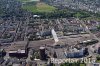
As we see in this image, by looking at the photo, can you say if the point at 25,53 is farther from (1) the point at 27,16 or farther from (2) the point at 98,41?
(1) the point at 27,16

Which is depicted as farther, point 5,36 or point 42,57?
point 5,36

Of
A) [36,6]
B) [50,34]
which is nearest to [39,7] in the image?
[36,6]

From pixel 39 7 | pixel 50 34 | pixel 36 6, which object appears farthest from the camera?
pixel 36 6

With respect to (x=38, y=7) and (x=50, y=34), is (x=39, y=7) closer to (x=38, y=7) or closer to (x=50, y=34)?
(x=38, y=7)

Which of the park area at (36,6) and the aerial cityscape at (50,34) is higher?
the park area at (36,6)

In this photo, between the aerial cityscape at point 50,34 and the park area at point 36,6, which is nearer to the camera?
the aerial cityscape at point 50,34

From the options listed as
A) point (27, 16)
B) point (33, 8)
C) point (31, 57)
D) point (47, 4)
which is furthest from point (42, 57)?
point (47, 4)
